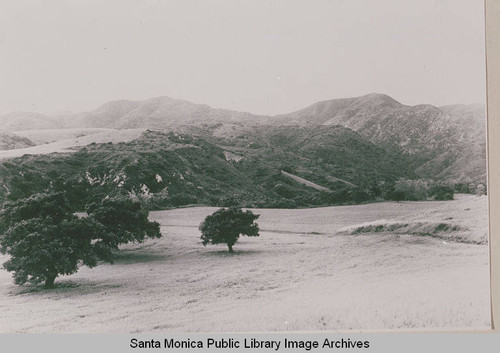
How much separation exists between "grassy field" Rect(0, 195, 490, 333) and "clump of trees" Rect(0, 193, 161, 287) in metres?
0.31

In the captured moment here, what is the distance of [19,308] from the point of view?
1140cm

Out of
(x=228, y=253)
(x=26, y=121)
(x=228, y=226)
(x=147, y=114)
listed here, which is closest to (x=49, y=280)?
(x=26, y=121)

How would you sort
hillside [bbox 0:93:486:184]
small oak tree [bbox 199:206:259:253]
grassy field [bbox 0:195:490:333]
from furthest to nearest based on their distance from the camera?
hillside [bbox 0:93:486:184], small oak tree [bbox 199:206:259:253], grassy field [bbox 0:195:490:333]

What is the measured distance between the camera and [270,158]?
45.1 ft

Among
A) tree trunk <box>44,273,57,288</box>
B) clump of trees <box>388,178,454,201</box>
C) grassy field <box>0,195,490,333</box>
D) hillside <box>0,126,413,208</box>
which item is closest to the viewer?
grassy field <box>0,195,490,333</box>

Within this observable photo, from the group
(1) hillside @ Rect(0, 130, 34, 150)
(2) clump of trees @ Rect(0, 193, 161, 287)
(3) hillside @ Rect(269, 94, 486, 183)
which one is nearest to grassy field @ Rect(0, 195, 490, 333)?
(2) clump of trees @ Rect(0, 193, 161, 287)

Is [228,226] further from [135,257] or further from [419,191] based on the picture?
[419,191]

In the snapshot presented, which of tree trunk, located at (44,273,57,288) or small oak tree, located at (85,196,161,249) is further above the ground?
small oak tree, located at (85,196,161,249)

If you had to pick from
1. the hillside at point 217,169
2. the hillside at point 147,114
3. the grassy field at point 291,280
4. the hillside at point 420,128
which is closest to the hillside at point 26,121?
the hillside at point 147,114

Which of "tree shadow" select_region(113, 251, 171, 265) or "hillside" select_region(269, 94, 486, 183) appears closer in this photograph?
"tree shadow" select_region(113, 251, 171, 265)

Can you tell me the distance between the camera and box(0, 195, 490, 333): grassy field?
11430 mm

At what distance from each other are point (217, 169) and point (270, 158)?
4.71 ft

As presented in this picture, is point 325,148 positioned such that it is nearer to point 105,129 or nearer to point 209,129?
point 209,129

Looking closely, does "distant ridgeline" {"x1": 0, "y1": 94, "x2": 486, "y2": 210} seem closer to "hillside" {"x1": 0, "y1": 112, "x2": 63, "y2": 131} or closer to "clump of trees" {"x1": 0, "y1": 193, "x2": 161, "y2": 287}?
"hillside" {"x1": 0, "y1": 112, "x2": 63, "y2": 131}
